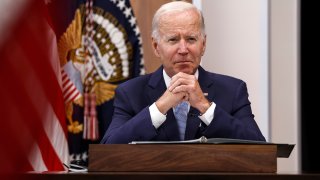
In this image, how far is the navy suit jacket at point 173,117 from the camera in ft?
7.88

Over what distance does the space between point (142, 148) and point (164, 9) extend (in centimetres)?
124

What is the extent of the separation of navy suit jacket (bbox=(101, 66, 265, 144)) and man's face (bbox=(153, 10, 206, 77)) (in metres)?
0.11

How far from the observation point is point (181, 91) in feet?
8.09

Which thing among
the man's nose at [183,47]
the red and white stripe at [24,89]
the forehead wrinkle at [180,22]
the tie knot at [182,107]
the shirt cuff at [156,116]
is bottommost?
the red and white stripe at [24,89]

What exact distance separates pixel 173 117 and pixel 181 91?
7.0 inches

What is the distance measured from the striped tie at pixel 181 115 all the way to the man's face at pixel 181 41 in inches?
6.2
